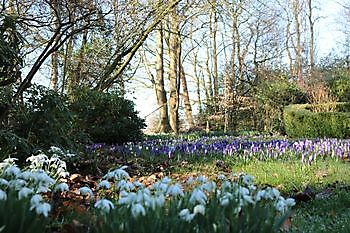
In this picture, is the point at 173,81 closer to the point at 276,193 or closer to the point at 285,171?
the point at 285,171

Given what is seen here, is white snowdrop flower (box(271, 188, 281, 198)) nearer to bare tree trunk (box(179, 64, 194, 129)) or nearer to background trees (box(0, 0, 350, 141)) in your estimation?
background trees (box(0, 0, 350, 141))

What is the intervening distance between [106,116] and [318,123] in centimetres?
709

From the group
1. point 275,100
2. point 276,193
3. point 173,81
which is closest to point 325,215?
point 276,193

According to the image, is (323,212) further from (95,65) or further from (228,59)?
(228,59)

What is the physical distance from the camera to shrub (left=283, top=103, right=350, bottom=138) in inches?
556

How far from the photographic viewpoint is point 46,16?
805 centimetres

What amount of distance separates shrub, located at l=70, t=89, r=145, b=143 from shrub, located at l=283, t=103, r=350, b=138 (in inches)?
234

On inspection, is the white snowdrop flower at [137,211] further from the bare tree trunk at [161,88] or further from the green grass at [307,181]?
the bare tree trunk at [161,88]

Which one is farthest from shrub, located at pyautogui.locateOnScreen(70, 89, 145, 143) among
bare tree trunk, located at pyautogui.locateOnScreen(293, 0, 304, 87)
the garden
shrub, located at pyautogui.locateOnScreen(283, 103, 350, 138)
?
bare tree trunk, located at pyautogui.locateOnScreen(293, 0, 304, 87)

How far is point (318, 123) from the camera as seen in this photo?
14.4 m

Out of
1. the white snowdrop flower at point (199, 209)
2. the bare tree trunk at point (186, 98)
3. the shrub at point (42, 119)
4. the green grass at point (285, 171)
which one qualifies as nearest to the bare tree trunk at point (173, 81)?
the bare tree trunk at point (186, 98)

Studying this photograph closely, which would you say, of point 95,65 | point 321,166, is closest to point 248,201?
point 321,166

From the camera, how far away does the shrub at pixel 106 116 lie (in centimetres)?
1047

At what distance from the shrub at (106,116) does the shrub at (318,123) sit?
5949mm
